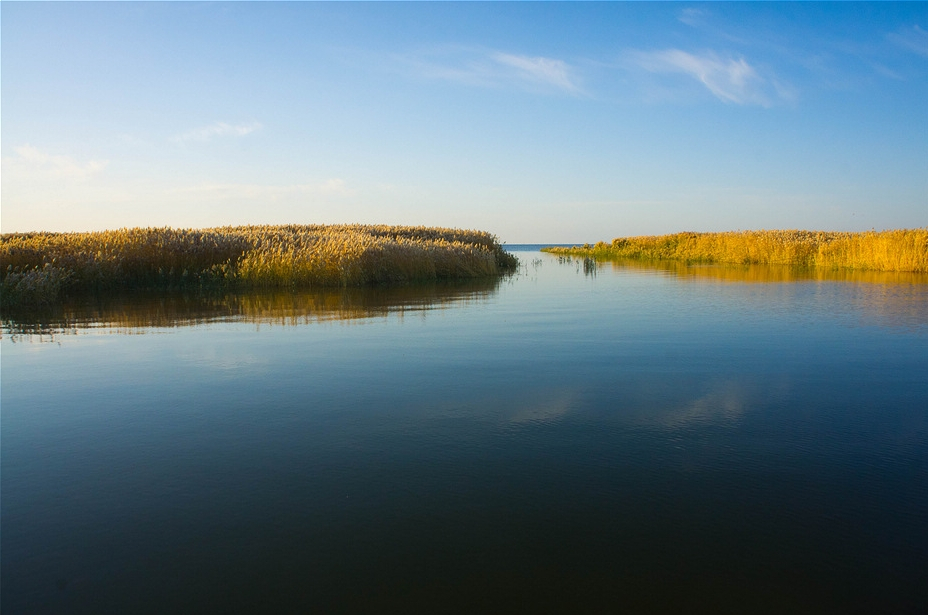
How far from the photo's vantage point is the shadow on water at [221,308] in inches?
360

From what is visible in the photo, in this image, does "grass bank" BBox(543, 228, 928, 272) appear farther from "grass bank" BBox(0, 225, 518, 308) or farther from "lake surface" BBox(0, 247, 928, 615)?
"lake surface" BBox(0, 247, 928, 615)

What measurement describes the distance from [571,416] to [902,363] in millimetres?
3799

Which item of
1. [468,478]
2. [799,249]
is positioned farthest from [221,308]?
[799,249]

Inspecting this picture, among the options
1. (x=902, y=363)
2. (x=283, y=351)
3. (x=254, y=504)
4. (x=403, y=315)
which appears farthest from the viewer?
(x=403, y=315)

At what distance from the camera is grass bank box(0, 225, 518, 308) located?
1370cm

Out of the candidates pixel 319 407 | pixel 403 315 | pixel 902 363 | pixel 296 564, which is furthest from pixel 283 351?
pixel 902 363

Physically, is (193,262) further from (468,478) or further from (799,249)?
(799,249)

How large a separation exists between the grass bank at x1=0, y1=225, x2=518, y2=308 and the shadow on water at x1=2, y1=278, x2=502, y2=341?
2.68 ft

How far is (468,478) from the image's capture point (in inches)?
129

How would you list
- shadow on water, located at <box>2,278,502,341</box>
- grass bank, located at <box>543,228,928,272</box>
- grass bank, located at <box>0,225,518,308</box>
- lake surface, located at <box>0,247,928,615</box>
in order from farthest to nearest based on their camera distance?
grass bank, located at <box>543,228,928,272</box> < grass bank, located at <box>0,225,518,308</box> < shadow on water, located at <box>2,278,502,341</box> < lake surface, located at <box>0,247,928,615</box>

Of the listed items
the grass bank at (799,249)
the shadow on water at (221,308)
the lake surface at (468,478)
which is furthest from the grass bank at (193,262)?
the grass bank at (799,249)

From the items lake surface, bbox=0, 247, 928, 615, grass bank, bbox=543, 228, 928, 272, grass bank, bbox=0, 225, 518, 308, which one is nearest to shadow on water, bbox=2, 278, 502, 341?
grass bank, bbox=0, 225, 518, 308

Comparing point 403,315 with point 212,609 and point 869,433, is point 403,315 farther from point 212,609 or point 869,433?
point 212,609

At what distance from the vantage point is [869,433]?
3.95 meters
